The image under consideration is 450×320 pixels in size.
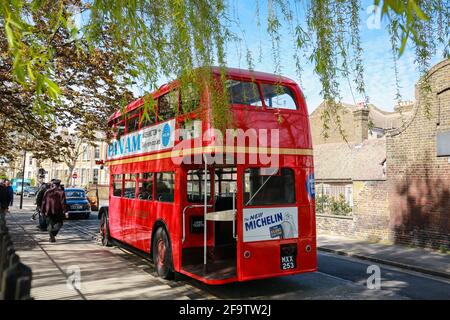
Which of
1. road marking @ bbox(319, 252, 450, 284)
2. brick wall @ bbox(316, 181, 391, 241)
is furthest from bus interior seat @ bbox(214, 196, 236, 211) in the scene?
brick wall @ bbox(316, 181, 391, 241)

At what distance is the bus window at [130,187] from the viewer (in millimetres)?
10492

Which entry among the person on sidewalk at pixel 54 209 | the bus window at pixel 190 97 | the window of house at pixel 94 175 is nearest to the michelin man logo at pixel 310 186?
the bus window at pixel 190 97

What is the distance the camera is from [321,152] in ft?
111

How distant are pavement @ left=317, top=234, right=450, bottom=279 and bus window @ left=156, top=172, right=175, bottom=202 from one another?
6911 mm

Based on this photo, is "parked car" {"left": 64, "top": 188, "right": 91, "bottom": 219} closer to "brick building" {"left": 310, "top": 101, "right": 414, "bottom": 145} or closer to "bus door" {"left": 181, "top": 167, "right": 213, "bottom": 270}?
"bus door" {"left": 181, "top": 167, "right": 213, "bottom": 270}

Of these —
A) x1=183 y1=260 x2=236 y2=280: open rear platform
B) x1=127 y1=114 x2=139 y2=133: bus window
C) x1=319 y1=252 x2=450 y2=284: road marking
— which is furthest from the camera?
x1=127 y1=114 x2=139 y2=133: bus window

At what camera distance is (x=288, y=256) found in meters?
7.29

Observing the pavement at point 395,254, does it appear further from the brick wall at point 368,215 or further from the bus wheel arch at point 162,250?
the bus wheel arch at point 162,250

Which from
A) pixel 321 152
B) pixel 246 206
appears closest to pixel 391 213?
pixel 246 206

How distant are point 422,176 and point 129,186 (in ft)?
32.7

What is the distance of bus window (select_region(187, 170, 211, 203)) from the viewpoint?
8.26m

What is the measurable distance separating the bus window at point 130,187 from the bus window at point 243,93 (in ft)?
14.3

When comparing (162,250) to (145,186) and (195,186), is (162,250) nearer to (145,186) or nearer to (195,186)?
(195,186)

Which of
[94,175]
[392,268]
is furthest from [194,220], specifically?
[94,175]
